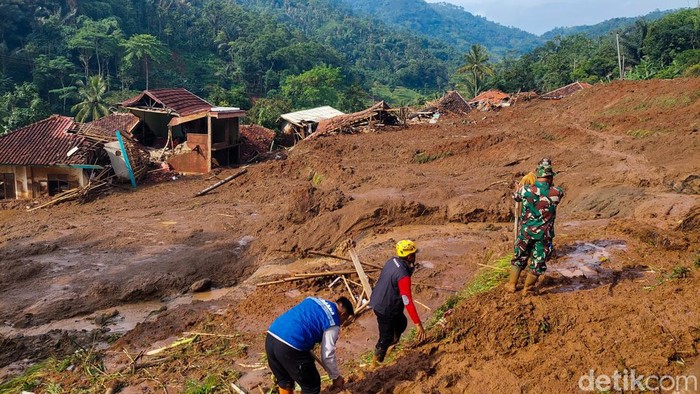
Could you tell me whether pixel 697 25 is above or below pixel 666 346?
above

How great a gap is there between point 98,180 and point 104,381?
16.5 metres

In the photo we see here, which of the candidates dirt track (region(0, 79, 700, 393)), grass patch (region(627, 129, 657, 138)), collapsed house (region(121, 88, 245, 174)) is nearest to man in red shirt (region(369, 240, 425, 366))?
dirt track (region(0, 79, 700, 393))

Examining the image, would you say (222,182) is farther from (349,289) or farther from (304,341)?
(304,341)

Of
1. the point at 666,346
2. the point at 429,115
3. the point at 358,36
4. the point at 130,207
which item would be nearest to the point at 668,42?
the point at 429,115

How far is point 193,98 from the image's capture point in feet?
95.3

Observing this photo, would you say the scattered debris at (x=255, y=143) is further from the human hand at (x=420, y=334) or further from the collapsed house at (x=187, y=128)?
the human hand at (x=420, y=334)

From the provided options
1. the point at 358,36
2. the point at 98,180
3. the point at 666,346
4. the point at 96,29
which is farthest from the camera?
the point at 358,36

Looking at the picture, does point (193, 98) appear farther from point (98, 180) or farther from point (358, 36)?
point (358, 36)

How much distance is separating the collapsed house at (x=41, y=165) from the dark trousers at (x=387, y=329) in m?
18.5

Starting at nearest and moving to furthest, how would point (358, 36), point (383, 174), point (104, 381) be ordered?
point (104, 381), point (383, 174), point (358, 36)

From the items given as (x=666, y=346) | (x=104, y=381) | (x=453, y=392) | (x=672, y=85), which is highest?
(x=672, y=85)

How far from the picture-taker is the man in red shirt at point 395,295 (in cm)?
497

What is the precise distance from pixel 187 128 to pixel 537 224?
23256mm

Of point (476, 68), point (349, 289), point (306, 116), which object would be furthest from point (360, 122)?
point (476, 68)
